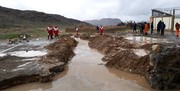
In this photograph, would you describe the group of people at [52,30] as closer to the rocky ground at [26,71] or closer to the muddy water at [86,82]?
the rocky ground at [26,71]

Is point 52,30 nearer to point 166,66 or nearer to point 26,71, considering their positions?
point 26,71

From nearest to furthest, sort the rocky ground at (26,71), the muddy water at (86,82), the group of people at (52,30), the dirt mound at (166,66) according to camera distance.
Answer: the dirt mound at (166,66), the muddy water at (86,82), the rocky ground at (26,71), the group of people at (52,30)

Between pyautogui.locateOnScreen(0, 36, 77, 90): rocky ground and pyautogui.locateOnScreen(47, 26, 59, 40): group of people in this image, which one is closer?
pyautogui.locateOnScreen(0, 36, 77, 90): rocky ground

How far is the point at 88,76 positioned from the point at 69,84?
4.72ft

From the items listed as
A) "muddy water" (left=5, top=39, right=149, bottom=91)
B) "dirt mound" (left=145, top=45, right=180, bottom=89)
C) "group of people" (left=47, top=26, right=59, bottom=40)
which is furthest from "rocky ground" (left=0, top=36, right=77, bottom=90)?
"group of people" (left=47, top=26, right=59, bottom=40)

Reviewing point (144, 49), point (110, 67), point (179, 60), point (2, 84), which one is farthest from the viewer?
point (144, 49)

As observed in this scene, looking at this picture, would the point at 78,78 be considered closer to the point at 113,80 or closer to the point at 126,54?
the point at 113,80

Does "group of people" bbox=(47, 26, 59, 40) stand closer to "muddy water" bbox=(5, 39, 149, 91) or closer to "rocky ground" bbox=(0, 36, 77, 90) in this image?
"rocky ground" bbox=(0, 36, 77, 90)

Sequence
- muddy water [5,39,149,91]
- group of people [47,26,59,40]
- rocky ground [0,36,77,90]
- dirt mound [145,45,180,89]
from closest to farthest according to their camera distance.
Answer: dirt mound [145,45,180,89] < muddy water [5,39,149,91] < rocky ground [0,36,77,90] < group of people [47,26,59,40]

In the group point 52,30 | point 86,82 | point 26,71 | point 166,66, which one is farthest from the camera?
point 52,30

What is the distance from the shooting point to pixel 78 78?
11914 millimetres

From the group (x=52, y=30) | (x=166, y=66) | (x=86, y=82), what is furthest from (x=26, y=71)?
(x=52, y=30)

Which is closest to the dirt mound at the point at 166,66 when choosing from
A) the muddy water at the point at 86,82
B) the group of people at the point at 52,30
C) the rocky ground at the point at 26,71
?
the muddy water at the point at 86,82

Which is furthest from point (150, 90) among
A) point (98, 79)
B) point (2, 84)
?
point (2, 84)
